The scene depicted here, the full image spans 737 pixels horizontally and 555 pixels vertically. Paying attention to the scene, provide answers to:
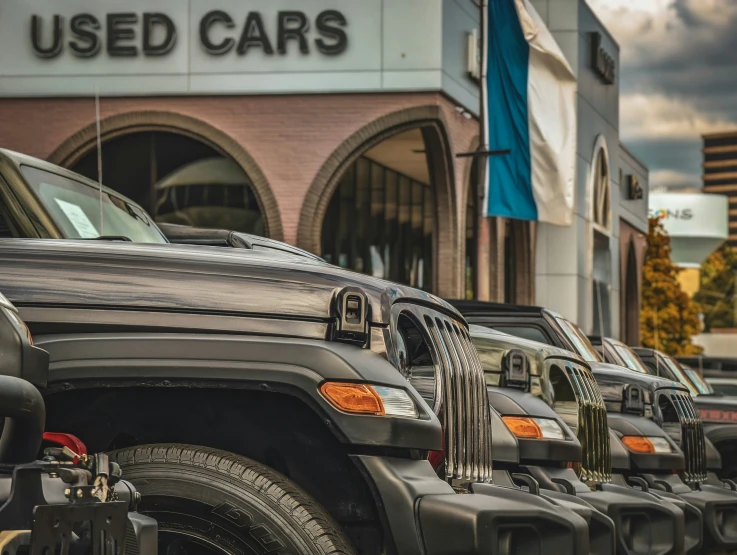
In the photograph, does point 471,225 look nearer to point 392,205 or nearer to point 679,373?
point 392,205

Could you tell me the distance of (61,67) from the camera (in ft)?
81.3

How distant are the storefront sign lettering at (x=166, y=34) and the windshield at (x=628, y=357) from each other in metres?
11.0

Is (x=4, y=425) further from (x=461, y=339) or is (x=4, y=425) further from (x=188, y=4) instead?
(x=188, y=4)

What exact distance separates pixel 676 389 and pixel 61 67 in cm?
1616

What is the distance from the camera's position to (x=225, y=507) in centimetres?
423

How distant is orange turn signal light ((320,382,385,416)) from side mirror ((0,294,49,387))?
1056 mm

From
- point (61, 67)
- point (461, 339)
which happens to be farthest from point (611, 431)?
point (61, 67)

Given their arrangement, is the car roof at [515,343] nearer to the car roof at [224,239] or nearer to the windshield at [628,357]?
the car roof at [224,239]

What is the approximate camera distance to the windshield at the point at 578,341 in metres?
11.4

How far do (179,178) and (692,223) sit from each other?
96.6 meters

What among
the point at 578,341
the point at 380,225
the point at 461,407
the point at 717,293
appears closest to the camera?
the point at 461,407

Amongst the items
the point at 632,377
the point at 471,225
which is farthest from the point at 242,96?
the point at 632,377

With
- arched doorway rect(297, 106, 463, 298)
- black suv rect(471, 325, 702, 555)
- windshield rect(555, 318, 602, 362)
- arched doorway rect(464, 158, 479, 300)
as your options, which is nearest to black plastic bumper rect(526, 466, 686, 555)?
black suv rect(471, 325, 702, 555)

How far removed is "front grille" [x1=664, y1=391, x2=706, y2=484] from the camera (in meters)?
11.0
